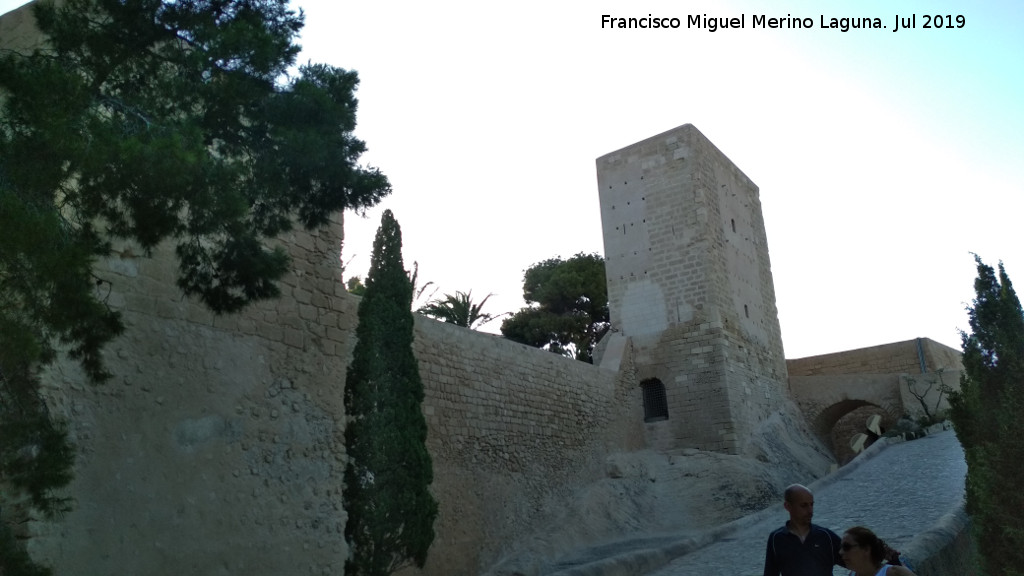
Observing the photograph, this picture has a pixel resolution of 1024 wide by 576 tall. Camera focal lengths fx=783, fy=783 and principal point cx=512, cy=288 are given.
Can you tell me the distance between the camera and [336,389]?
19.2 ft

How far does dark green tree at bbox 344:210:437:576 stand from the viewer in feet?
24.3

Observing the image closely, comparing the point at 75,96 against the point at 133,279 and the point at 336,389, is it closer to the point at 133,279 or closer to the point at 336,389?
the point at 133,279

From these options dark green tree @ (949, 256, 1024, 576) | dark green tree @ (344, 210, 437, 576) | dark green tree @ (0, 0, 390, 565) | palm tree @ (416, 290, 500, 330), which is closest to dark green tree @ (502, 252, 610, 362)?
palm tree @ (416, 290, 500, 330)

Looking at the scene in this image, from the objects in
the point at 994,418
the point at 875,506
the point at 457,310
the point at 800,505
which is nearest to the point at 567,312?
the point at 457,310

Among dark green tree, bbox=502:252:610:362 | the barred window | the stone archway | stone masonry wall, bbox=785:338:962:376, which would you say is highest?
dark green tree, bbox=502:252:610:362

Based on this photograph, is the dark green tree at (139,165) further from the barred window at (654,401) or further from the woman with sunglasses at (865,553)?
the barred window at (654,401)

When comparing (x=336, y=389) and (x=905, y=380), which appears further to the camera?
(x=905, y=380)

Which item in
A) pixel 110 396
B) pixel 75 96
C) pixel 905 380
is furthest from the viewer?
pixel 905 380

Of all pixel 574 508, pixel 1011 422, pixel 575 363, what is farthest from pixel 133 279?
pixel 575 363

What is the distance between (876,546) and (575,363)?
1091cm

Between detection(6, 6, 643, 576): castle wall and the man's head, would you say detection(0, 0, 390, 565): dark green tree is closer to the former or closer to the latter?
detection(6, 6, 643, 576): castle wall

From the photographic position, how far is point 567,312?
26469 millimetres

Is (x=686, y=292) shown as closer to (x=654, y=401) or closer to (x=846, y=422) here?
(x=654, y=401)

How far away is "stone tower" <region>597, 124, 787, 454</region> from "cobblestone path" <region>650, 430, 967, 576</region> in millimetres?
3087
